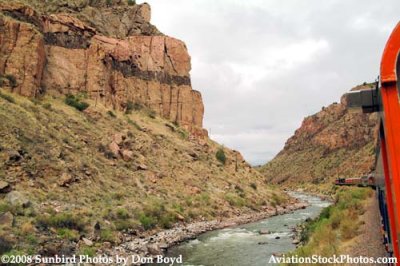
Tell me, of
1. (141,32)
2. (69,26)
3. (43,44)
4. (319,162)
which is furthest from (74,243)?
(319,162)

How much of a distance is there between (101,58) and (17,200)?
1192 inches

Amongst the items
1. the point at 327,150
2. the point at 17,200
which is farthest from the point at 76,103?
the point at 327,150

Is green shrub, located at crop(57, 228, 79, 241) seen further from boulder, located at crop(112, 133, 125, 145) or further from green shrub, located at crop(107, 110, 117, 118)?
green shrub, located at crop(107, 110, 117, 118)

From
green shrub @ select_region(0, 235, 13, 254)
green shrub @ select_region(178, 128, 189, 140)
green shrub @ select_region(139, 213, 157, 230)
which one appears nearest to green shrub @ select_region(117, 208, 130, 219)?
green shrub @ select_region(139, 213, 157, 230)

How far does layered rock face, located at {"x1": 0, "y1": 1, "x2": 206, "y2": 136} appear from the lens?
Result: 125 feet

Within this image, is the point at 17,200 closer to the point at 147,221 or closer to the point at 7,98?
the point at 147,221

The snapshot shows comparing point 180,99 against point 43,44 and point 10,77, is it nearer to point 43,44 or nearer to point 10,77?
point 43,44

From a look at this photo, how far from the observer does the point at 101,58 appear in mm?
47219

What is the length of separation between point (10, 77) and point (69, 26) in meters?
13.3

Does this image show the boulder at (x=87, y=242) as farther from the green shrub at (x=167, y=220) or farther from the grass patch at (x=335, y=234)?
the grass patch at (x=335, y=234)

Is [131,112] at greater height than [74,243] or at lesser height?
greater

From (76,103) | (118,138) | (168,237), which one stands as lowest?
(168,237)

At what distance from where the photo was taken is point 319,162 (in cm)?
10575

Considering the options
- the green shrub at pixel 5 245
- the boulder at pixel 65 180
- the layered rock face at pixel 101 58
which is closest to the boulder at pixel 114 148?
the boulder at pixel 65 180
